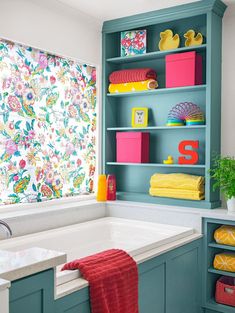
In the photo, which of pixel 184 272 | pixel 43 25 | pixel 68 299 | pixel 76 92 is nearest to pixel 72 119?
pixel 76 92

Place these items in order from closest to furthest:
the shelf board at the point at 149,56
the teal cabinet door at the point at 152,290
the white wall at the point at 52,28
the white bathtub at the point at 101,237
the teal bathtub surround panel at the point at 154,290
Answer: the teal bathtub surround panel at the point at 154,290 < the teal cabinet door at the point at 152,290 < the white bathtub at the point at 101,237 < the white wall at the point at 52,28 < the shelf board at the point at 149,56

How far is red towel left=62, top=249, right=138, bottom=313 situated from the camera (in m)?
2.16

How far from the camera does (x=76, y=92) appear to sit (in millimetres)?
3801

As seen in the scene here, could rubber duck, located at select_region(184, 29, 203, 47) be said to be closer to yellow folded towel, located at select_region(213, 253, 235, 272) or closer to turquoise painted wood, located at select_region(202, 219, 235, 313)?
turquoise painted wood, located at select_region(202, 219, 235, 313)

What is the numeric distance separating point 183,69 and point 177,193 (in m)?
1.05

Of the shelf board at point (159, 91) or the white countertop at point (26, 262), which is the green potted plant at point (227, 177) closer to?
the shelf board at point (159, 91)

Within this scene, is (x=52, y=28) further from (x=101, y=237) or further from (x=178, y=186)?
(x=101, y=237)

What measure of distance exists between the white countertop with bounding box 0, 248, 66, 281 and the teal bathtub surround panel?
4 cm

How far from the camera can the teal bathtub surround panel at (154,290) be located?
175cm

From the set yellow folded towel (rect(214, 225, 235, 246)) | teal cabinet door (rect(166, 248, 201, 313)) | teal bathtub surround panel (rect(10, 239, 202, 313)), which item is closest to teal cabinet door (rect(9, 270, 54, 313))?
teal bathtub surround panel (rect(10, 239, 202, 313))

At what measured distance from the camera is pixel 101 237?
348cm

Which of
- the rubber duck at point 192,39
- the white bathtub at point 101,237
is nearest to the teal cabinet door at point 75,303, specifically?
the white bathtub at point 101,237

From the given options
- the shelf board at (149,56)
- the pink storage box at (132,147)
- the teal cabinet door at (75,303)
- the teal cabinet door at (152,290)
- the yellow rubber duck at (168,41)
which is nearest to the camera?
the teal cabinet door at (75,303)

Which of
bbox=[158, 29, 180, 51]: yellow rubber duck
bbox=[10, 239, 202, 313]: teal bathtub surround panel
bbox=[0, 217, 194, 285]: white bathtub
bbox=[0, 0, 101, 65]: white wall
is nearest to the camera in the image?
bbox=[10, 239, 202, 313]: teal bathtub surround panel
